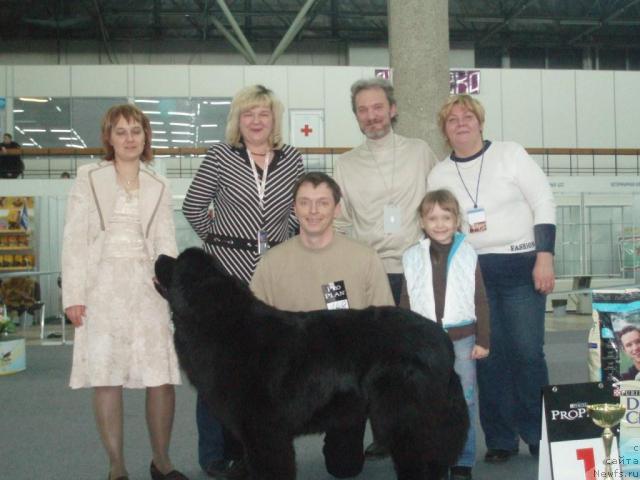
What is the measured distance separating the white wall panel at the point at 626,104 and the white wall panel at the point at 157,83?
10799mm

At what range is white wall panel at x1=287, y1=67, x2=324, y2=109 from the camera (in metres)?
17.0

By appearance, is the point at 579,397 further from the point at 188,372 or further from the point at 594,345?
the point at 188,372

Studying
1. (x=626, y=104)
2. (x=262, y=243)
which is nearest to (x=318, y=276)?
(x=262, y=243)

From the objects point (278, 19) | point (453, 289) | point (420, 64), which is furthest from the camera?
point (278, 19)

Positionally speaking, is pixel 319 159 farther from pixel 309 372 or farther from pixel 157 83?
pixel 309 372

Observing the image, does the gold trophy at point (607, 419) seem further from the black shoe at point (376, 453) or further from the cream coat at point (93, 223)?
the cream coat at point (93, 223)

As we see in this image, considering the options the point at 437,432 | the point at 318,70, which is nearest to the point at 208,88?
the point at 318,70

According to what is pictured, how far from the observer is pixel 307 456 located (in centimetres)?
391

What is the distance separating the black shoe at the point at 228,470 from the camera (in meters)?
3.40

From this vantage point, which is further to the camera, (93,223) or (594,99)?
(594,99)

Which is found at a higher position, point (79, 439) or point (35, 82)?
point (35, 82)

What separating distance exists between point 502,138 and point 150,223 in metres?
15.6

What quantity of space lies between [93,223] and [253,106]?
2.99 feet

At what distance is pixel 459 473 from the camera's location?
328 centimetres
